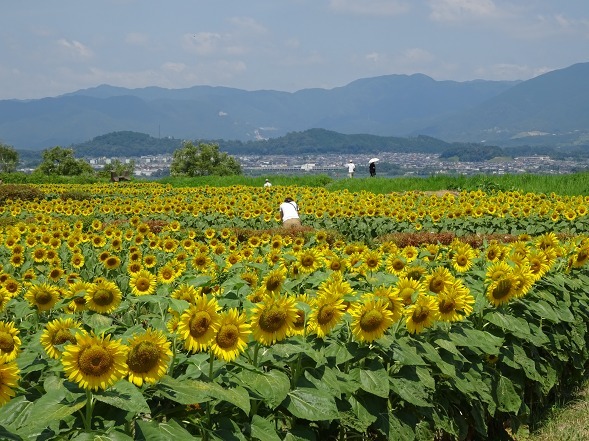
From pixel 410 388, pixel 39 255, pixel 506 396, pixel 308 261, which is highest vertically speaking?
pixel 308 261

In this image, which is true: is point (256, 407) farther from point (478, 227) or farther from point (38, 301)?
point (478, 227)

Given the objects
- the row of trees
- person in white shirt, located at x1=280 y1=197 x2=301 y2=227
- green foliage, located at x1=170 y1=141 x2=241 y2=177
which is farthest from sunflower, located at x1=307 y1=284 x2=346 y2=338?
green foliage, located at x1=170 y1=141 x2=241 y2=177

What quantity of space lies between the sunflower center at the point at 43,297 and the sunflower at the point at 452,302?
6.97ft

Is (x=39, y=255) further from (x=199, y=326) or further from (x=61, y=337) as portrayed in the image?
(x=199, y=326)

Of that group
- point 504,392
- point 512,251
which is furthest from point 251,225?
point 504,392

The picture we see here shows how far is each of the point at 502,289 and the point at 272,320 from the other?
1909mm

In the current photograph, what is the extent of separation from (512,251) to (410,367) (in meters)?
2.24

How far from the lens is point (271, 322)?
113 inches

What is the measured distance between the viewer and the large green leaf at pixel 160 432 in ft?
7.66

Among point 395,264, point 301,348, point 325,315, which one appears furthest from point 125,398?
point 395,264

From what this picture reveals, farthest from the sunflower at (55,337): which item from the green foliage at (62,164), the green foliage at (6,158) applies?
the green foliage at (6,158)

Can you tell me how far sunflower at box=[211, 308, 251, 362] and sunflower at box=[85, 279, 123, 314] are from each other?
48.0 inches

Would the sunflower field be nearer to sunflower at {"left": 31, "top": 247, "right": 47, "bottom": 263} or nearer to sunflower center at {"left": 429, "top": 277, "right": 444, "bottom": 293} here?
sunflower center at {"left": 429, "top": 277, "right": 444, "bottom": 293}

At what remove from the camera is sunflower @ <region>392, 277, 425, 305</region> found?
3691 mm
